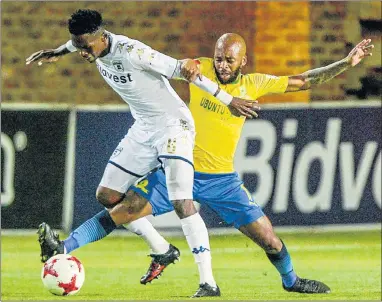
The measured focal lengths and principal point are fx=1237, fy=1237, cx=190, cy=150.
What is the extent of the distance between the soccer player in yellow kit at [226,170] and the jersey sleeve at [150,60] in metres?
0.41

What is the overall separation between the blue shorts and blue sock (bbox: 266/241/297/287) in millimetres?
324

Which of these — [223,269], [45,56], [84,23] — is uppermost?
[84,23]

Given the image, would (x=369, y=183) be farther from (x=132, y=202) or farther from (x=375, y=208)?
(x=132, y=202)

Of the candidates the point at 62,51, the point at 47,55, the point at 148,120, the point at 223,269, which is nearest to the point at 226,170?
the point at 148,120

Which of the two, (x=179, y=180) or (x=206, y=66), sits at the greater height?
(x=206, y=66)

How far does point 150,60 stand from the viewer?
8258 mm

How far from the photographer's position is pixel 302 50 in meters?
14.8

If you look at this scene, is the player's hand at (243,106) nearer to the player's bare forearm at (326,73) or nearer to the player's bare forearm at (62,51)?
the player's bare forearm at (326,73)

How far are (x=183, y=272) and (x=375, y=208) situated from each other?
11.4ft

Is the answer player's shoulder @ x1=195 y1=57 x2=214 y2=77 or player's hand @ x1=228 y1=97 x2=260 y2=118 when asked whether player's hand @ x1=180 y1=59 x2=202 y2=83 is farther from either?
player's shoulder @ x1=195 y1=57 x2=214 y2=77

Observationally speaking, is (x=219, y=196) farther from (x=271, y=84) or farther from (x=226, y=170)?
(x=271, y=84)

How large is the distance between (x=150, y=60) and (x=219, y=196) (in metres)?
1.08

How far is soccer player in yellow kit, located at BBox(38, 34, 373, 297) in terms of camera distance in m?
8.55

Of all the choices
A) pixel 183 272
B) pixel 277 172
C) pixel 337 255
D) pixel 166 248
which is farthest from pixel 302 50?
pixel 166 248
